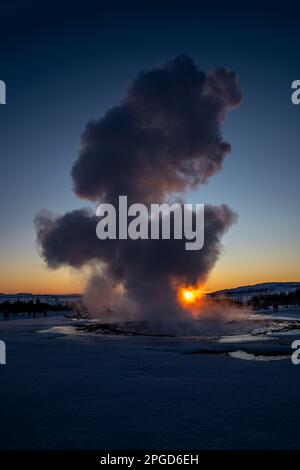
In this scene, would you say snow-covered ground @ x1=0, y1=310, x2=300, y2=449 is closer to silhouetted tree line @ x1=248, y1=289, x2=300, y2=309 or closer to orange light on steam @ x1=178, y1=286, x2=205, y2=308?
orange light on steam @ x1=178, y1=286, x2=205, y2=308

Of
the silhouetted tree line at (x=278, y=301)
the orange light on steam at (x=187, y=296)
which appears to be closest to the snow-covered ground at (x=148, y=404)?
the orange light on steam at (x=187, y=296)

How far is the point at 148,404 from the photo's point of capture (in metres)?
4.03

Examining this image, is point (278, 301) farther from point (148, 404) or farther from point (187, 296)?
point (148, 404)

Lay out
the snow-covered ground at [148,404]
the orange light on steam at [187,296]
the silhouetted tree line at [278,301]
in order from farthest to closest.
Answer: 1. the silhouetted tree line at [278,301]
2. the orange light on steam at [187,296]
3. the snow-covered ground at [148,404]

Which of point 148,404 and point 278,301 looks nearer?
point 148,404

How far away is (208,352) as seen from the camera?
344 inches

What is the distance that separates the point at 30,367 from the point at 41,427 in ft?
10.8

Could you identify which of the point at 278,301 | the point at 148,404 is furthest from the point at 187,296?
the point at 278,301

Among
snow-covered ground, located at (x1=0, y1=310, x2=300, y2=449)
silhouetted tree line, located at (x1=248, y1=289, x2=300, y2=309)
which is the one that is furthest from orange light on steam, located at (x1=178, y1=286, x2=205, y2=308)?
silhouetted tree line, located at (x1=248, y1=289, x2=300, y2=309)

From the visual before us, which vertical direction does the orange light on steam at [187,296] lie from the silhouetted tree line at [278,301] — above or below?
above

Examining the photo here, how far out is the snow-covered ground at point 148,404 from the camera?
10.0 feet

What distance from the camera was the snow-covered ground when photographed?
3049mm

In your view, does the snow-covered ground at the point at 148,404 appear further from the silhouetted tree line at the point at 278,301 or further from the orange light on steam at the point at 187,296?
the silhouetted tree line at the point at 278,301
